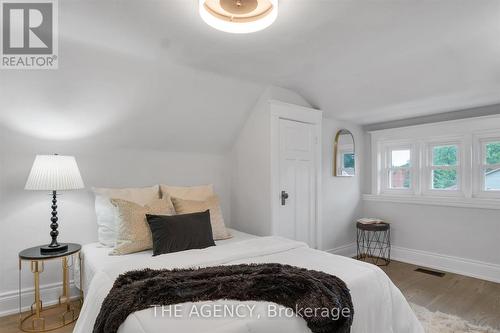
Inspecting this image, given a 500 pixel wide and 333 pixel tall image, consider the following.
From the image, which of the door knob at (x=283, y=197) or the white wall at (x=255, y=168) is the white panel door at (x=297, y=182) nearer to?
the door knob at (x=283, y=197)

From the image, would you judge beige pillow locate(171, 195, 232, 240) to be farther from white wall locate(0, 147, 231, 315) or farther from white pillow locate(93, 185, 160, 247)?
white wall locate(0, 147, 231, 315)

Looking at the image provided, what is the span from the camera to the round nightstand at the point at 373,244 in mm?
3974

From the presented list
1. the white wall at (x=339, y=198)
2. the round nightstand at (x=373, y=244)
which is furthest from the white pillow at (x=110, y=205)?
the round nightstand at (x=373, y=244)

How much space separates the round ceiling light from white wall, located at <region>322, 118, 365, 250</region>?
251 cm

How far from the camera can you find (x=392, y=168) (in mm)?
4262

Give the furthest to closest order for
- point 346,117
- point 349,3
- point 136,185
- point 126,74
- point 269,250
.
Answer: point 346,117 < point 136,185 < point 126,74 < point 269,250 < point 349,3

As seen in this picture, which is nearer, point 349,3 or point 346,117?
point 349,3

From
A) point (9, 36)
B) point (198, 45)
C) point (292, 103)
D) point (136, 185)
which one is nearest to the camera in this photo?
point (9, 36)

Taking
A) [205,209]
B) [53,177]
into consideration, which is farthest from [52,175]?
[205,209]

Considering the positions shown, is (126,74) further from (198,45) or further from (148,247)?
(148,247)

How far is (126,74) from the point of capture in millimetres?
2443

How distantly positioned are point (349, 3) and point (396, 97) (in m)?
1.83

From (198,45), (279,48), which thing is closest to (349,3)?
(279,48)

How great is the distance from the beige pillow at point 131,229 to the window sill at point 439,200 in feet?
11.1
